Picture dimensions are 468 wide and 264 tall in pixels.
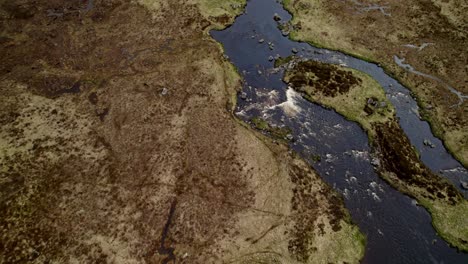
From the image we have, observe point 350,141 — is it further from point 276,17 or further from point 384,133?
point 276,17

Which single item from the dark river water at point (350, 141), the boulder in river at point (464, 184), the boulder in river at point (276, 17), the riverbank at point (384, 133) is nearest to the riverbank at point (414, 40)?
the dark river water at point (350, 141)

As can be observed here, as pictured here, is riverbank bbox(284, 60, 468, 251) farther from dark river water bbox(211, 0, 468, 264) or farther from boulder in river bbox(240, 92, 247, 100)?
boulder in river bbox(240, 92, 247, 100)

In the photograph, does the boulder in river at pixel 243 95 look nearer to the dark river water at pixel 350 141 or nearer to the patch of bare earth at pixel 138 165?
the dark river water at pixel 350 141

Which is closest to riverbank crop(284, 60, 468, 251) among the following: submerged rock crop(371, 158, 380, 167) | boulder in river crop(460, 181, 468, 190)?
submerged rock crop(371, 158, 380, 167)

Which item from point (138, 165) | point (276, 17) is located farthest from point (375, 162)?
point (276, 17)

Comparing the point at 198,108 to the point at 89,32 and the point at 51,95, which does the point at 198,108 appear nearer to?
the point at 51,95
